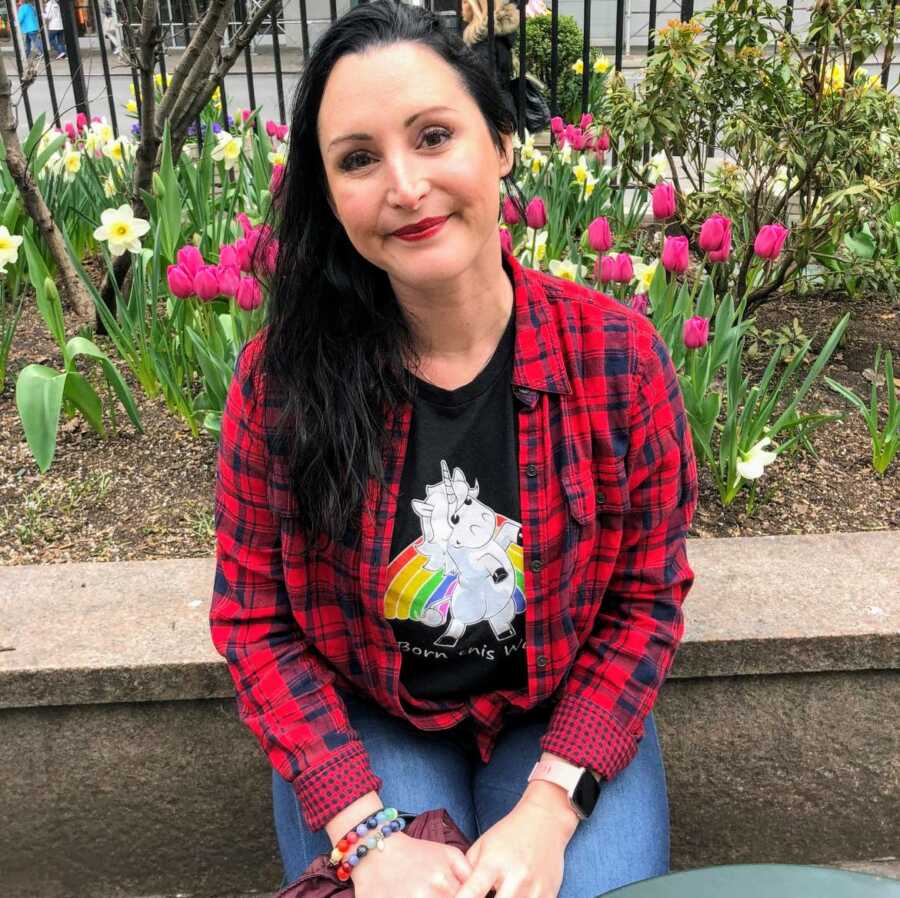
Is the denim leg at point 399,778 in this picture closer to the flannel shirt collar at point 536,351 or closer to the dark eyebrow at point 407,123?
the flannel shirt collar at point 536,351

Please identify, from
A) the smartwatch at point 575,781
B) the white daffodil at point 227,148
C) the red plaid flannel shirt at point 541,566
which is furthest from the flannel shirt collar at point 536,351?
the white daffodil at point 227,148

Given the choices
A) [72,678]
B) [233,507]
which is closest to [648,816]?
[233,507]

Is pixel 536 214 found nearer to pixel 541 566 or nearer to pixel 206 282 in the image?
pixel 206 282

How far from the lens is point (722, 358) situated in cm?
214

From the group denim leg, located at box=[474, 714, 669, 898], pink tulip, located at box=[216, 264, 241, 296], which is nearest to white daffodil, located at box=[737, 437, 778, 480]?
denim leg, located at box=[474, 714, 669, 898]

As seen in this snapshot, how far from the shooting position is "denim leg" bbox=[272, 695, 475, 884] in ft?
4.48

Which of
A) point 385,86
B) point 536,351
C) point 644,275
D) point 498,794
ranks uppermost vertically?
point 385,86

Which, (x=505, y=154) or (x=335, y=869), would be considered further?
(x=505, y=154)

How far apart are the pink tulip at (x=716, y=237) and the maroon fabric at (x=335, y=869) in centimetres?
142

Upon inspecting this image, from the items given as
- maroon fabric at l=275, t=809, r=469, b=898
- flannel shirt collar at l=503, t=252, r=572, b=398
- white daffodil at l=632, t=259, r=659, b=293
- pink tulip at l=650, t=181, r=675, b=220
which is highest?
flannel shirt collar at l=503, t=252, r=572, b=398

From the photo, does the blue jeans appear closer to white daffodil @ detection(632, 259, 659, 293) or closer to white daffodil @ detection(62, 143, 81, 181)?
white daffodil @ detection(632, 259, 659, 293)

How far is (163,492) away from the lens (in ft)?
7.34

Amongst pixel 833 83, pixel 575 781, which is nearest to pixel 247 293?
pixel 575 781

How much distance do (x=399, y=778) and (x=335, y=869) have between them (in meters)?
0.17
